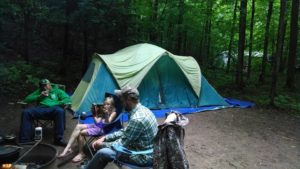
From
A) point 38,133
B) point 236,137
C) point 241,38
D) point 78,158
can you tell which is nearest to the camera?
point 78,158

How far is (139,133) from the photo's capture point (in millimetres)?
2816

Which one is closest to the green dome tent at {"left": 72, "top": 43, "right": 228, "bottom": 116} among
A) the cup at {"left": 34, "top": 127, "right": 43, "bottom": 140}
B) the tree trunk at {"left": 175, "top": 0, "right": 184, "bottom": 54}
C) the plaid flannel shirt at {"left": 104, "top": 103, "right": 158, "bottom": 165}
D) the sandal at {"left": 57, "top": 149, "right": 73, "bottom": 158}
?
the cup at {"left": 34, "top": 127, "right": 43, "bottom": 140}

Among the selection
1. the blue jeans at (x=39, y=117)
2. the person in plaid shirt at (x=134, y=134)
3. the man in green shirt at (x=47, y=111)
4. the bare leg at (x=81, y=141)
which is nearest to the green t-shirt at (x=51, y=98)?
the man in green shirt at (x=47, y=111)

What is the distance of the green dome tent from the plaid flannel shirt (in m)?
3.60

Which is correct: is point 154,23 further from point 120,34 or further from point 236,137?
point 236,137

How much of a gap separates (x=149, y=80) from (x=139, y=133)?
14.0 feet

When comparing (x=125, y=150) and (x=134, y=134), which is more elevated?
(x=134, y=134)

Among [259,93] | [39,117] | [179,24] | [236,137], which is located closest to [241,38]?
[259,93]

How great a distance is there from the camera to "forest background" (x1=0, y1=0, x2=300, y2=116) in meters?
8.54

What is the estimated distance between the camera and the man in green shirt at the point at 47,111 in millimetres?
4398

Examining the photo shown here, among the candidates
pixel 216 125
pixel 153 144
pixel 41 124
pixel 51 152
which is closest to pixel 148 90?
pixel 216 125

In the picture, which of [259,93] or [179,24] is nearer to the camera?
[259,93]

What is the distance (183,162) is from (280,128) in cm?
440

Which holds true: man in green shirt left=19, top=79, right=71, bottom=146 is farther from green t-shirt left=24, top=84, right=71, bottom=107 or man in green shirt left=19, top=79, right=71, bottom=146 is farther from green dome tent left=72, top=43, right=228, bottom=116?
green dome tent left=72, top=43, right=228, bottom=116
